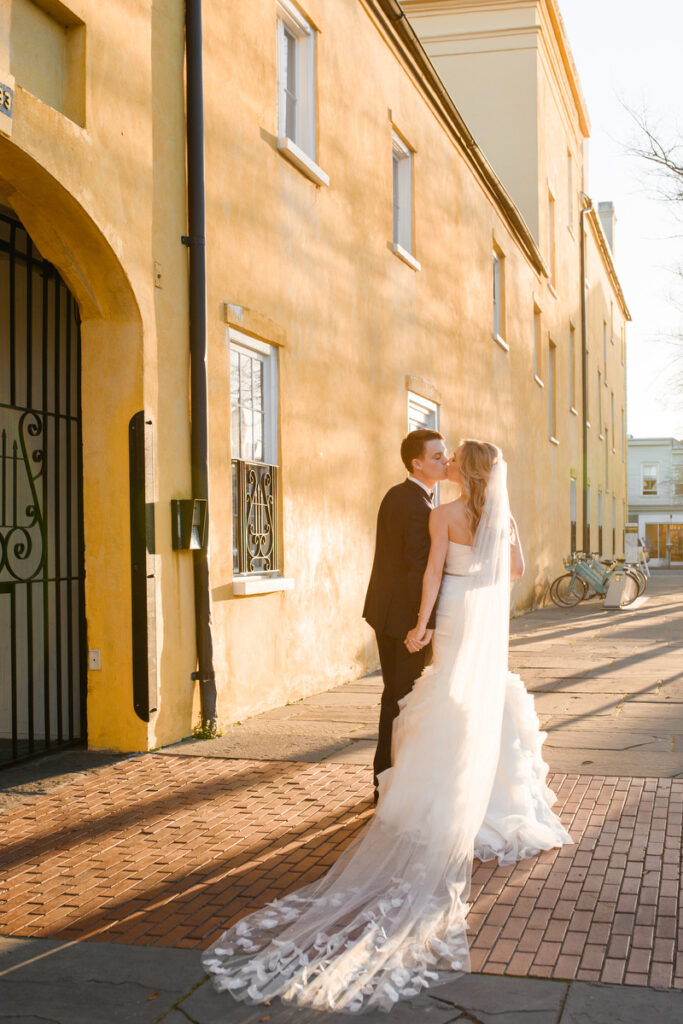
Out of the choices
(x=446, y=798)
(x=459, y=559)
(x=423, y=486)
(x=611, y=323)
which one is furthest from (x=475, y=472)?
(x=611, y=323)

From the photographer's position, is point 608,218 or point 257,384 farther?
point 608,218

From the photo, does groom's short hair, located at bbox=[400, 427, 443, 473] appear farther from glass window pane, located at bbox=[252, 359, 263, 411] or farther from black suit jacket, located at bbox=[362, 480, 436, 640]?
glass window pane, located at bbox=[252, 359, 263, 411]

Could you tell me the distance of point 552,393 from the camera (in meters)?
24.1

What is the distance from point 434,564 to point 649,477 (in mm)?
66669

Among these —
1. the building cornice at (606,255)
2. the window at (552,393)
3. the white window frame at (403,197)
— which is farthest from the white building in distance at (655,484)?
the white window frame at (403,197)

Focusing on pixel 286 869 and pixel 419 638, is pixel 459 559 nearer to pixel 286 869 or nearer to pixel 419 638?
pixel 419 638

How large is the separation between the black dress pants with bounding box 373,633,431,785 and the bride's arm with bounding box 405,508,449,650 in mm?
505

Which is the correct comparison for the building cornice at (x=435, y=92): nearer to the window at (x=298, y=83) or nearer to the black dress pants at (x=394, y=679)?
the window at (x=298, y=83)

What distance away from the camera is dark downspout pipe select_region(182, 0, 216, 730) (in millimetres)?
7305

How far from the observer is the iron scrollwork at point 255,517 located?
8234 mm

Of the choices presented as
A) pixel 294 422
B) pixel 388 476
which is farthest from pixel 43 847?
pixel 388 476

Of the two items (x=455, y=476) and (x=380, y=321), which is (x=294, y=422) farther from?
(x=455, y=476)

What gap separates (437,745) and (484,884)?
0.65m

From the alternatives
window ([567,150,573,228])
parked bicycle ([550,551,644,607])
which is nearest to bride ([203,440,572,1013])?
parked bicycle ([550,551,644,607])
